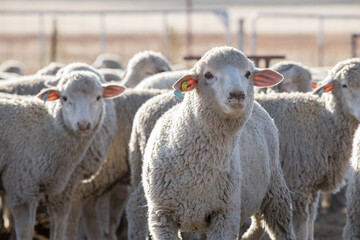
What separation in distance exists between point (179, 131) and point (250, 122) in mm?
773

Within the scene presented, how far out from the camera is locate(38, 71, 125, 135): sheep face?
20.0ft

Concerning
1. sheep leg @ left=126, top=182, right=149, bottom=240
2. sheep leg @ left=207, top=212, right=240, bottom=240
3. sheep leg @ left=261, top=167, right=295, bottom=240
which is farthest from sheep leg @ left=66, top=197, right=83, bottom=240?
sheep leg @ left=207, top=212, right=240, bottom=240

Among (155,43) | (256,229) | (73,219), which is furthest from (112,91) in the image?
(155,43)

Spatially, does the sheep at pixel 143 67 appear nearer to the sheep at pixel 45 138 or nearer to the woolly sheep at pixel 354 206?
the sheep at pixel 45 138

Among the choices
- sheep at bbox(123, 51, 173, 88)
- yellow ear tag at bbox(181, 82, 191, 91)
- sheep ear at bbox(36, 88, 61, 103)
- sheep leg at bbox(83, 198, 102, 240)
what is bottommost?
sheep leg at bbox(83, 198, 102, 240)

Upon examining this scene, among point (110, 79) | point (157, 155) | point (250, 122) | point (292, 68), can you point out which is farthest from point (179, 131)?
point (110, 79)

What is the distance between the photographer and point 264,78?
188 inches

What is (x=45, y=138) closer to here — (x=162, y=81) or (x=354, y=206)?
(x=162, y=81)

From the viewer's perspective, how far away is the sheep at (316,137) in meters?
6.24

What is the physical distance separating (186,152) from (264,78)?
696mm

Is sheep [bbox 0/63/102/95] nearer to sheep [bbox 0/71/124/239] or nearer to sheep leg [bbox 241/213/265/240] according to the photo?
sheep [bbox 0/71/124/239]

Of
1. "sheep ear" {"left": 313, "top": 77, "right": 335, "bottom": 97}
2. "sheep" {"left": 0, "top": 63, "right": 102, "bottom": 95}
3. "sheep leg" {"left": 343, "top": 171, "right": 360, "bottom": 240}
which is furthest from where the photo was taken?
"sheep" {"left": 0, "top": 63, "right": 102, "bottom": 95}

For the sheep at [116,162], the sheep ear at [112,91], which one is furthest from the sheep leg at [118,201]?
the sheep ear at [112,91]

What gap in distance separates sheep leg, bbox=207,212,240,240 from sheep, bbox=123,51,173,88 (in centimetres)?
440
